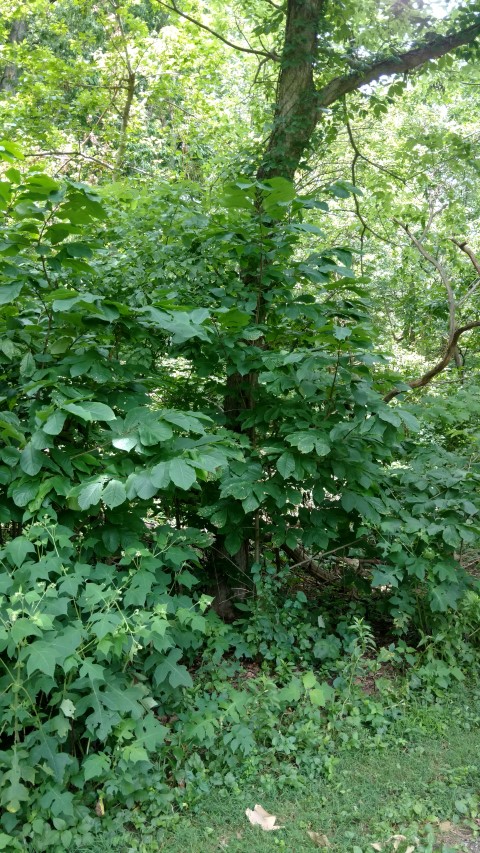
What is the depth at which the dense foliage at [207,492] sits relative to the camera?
2.76m

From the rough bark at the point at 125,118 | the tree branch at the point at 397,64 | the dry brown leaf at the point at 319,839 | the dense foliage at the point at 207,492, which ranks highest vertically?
the tree branch at the point at 397,64

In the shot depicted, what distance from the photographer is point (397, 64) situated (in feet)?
17.0

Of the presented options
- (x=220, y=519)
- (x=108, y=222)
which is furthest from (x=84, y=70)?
(x=220, y=519)

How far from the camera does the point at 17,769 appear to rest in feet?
8.23

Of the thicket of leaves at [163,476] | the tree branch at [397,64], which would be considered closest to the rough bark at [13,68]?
the tree branch at [397,64]

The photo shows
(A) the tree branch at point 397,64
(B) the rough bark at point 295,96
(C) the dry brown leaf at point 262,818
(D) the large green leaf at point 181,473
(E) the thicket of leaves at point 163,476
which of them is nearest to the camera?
(D) the large green leaf at point 181,473

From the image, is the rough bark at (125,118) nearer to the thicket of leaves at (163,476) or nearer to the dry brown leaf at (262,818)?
the thicket of leaves at (163,476)

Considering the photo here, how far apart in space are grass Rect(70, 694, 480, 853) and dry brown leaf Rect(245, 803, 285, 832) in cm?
3

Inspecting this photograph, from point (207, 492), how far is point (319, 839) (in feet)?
6.17

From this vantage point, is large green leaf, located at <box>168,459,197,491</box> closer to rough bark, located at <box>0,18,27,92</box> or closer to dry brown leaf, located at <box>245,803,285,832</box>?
dry brown leaf, located at <box>245,803,285,832</box>

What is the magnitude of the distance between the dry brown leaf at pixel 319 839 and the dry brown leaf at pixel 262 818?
13cm

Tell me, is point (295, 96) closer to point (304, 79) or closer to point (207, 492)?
point (304, 79)

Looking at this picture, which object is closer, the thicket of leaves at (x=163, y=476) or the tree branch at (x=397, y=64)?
the thicket of leaves at (x=163, y=476)

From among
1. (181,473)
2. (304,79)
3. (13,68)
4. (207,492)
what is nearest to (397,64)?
(304,79)
